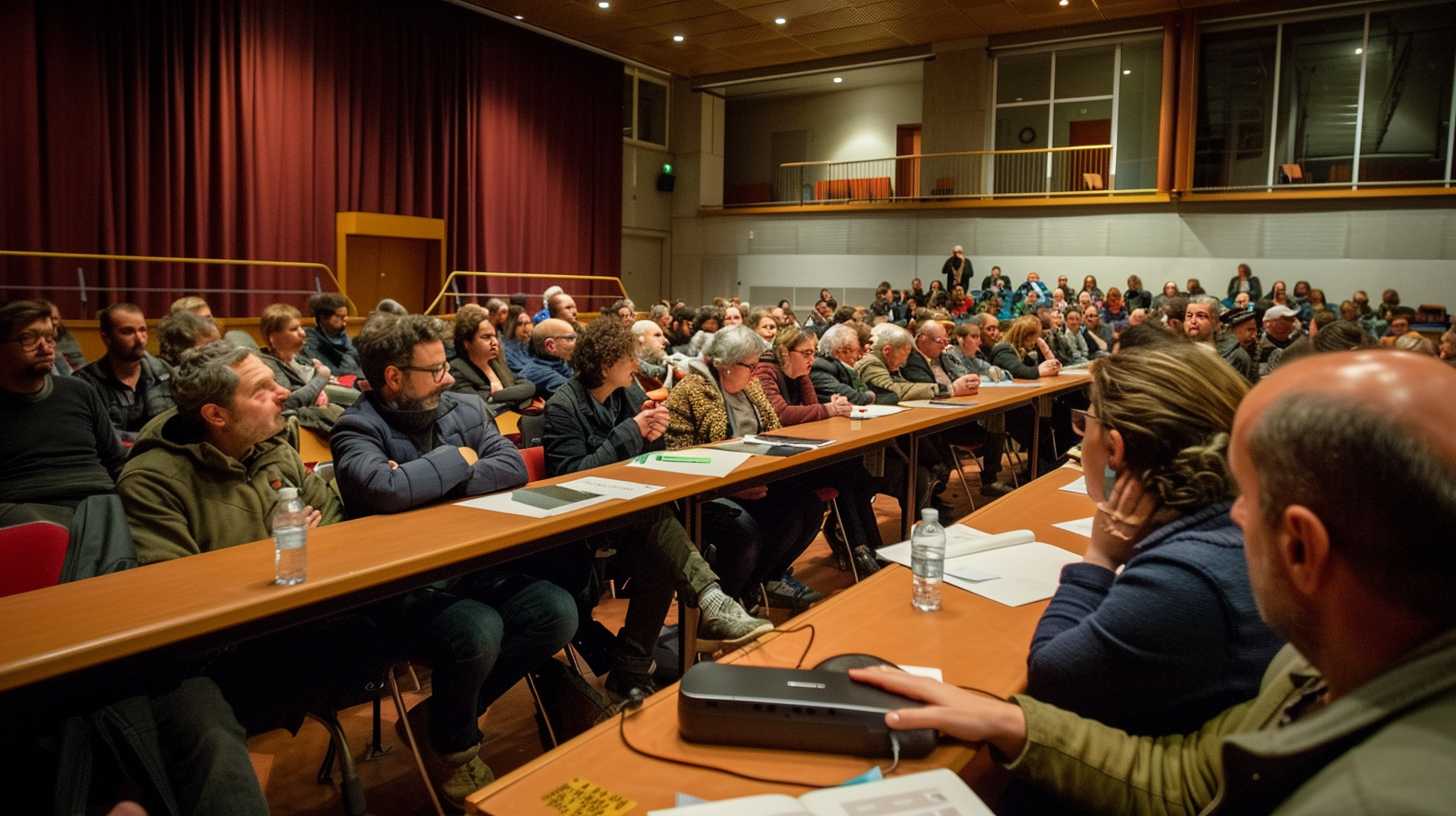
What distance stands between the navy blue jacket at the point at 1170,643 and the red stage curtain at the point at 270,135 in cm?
998

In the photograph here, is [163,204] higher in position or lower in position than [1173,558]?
higher

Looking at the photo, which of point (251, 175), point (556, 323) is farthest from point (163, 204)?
point (556, 323)

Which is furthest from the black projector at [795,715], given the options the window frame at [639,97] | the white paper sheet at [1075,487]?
the window frame at [639,97]

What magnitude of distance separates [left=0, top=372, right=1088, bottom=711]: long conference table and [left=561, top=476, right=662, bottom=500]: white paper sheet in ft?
0.13

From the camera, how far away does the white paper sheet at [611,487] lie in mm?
2788

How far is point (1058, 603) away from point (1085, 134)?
15013 mm

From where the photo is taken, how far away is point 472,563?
226 centimetres

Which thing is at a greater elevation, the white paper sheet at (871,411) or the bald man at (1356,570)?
the bald man at (1356,570)

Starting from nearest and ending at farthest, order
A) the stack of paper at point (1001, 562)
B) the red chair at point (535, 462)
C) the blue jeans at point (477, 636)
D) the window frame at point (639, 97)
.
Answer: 1. the stack of paper at point (1001, 562)
2. the blue jeans at point (477, 636)
3. the red chair at point (535, 462)
4. the window frame at point (639, 97)

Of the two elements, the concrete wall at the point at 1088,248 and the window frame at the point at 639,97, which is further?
the window frame at the point at 639,97

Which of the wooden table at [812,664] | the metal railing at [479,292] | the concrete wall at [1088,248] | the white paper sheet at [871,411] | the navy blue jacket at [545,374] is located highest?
the concrete wall at [1088,248]

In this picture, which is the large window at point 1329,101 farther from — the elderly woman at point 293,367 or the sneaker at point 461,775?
the sneaker at point 461,775

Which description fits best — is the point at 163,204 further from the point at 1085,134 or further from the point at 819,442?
the point at 1085,134

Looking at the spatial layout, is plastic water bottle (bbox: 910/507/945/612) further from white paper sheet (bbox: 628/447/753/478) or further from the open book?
white paper sheet (bbox: 628/447/753/478)
